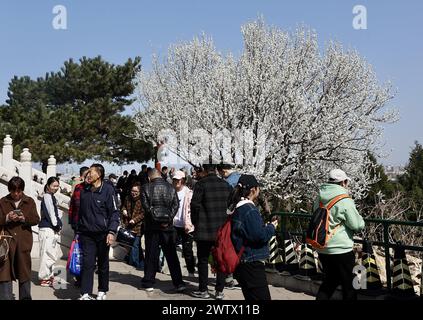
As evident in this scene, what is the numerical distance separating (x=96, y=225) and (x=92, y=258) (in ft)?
1.44

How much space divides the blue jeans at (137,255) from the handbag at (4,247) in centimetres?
381

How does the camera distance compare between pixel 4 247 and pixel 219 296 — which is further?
pixel 219 296

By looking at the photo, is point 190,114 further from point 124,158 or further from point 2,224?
point 2,224

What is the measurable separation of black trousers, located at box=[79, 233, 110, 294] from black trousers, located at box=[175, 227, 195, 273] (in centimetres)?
208

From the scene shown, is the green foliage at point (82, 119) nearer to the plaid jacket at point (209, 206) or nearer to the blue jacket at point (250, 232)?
the plaid jacket at point (209, 206)

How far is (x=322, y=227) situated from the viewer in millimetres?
5582

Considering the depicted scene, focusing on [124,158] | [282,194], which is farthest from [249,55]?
[124,158]

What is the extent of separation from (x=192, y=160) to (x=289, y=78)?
785 cm

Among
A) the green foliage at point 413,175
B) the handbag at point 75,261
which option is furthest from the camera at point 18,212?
the green foliage at point 413,175

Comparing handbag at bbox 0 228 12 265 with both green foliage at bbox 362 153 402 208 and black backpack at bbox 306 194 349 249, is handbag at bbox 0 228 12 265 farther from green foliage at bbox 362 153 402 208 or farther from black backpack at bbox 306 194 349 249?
green foliage at bbox 362 153 402 208

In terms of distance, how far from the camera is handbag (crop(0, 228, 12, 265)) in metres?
5.88

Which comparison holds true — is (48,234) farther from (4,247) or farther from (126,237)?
(126,237)

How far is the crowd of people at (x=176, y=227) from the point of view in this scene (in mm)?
4914

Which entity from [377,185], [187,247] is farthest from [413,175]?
[187,247]
